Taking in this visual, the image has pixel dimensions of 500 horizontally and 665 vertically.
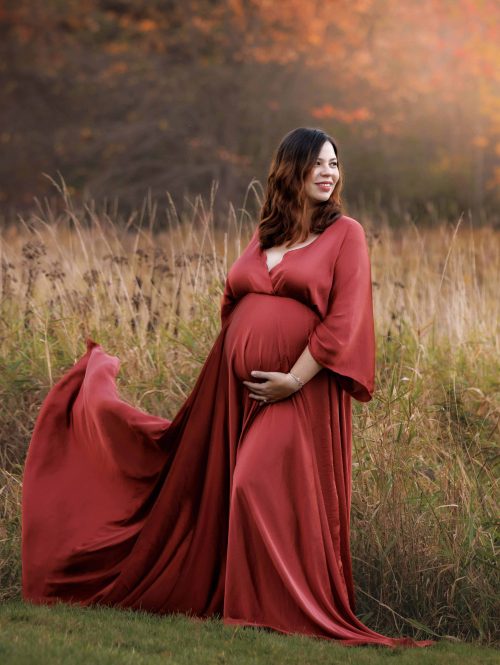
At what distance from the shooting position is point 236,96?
18750 millimetres

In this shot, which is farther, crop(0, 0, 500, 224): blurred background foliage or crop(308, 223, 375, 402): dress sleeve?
crop(0, 0, 500, 224): blurred background foliage

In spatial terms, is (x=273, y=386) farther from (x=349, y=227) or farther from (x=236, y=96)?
(x=236, y=96)

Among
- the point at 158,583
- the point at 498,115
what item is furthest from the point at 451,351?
Answer: the point at 498,115

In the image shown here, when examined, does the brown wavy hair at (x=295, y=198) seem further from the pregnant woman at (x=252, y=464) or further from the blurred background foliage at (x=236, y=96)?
the blurred background foliage at (x=236, y=96)

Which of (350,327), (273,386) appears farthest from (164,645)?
(350,327)

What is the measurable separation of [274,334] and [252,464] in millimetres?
543

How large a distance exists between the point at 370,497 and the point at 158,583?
3.85ft

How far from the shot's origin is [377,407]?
5715 mm

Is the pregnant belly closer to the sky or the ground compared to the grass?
closer to the sky

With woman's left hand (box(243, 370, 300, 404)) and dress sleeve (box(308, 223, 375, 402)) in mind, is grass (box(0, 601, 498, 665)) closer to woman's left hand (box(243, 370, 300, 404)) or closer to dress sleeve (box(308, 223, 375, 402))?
woman's left hand (box(243, 370, 300, 404))

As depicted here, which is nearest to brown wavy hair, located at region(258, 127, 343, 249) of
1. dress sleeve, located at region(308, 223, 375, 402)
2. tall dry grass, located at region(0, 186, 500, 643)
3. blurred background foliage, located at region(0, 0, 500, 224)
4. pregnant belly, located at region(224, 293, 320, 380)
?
dress sleeve, located at region(308, 223, 375, 402)

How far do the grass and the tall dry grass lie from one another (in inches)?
17.1

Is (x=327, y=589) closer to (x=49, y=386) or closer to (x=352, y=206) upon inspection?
(x=49, y=386)

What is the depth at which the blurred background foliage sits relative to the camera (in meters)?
18.0
